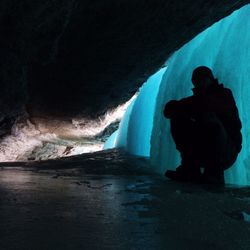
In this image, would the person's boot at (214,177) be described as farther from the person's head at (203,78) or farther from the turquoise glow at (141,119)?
the turquoise glow at (141,119)

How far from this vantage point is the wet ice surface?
1.10m

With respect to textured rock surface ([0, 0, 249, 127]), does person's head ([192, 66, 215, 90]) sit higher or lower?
lower

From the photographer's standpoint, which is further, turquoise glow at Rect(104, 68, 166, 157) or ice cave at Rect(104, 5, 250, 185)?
turquoise glow at Rect(104, 68, 166, 157)

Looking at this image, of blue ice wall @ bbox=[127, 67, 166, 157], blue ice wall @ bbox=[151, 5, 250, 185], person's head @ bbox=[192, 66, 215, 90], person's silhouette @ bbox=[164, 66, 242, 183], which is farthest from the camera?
blue ice wall @ bbox=[127, 67, 166, 157]

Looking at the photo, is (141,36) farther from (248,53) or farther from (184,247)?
(184,247)

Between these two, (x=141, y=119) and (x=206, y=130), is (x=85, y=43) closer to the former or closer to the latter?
(x=206, y=130)

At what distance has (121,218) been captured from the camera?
56.0 inches

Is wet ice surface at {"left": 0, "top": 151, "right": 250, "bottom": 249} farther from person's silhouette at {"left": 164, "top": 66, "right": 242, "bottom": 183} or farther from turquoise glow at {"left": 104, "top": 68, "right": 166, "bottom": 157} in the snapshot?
turquoise glow at {"left": 104, "top": 68, "right": 166, "bottom": 157}

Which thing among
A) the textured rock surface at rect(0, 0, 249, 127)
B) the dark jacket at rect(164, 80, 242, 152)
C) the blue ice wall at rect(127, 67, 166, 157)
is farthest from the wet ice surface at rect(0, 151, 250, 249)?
the blue ice wall at rect(127, 67, 166, 157)

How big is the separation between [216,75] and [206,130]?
1.34 metres

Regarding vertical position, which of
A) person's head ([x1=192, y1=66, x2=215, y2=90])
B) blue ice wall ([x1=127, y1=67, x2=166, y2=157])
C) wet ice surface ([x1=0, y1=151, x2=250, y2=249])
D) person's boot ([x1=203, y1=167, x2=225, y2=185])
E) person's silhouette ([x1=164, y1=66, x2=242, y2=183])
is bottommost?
wet ice surface ([x1=0, y1=151, x2=250, y2=249])

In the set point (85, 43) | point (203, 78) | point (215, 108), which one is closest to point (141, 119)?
point (85, 43)

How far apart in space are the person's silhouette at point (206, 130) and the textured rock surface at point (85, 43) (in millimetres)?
1189

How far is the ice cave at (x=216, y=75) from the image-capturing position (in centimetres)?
318
